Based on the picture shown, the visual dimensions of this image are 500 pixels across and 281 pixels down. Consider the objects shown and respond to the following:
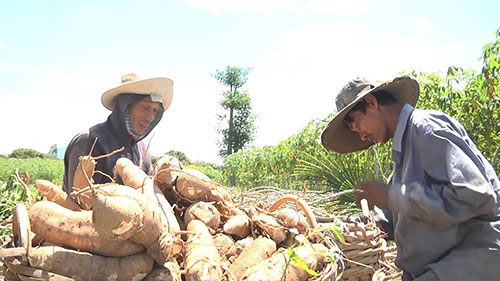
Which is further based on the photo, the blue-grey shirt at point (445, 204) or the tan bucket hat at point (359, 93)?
the tan bucket hat at point (359, 93)

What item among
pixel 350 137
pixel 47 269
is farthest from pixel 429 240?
pixel 47 269

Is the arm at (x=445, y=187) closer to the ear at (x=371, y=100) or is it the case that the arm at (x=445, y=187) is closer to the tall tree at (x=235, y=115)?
the ear at (x=371, y=100)

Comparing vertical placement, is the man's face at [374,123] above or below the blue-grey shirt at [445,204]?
above

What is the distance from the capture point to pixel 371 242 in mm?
2111

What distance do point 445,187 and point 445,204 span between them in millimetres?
71

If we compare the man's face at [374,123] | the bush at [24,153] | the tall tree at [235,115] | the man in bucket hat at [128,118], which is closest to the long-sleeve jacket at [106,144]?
the man in bucket hat at [128,118]

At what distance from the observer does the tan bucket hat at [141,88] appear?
8.96 ft

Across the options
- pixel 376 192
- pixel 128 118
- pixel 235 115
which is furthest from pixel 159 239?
pixel 235 115

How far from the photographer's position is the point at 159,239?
4.98 feet

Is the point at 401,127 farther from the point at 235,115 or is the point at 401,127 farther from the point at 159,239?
the point at 235,115

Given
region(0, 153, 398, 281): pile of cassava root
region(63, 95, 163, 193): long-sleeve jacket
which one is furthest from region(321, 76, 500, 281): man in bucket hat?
region(63, 95, 163, 193): long-sleeve jacket

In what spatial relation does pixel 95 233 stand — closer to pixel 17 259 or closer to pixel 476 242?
pixel 17 259

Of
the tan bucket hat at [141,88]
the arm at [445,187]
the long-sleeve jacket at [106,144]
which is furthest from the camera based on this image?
the tan bucket hat at [141,88]

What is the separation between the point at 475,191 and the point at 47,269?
5.21 ft
